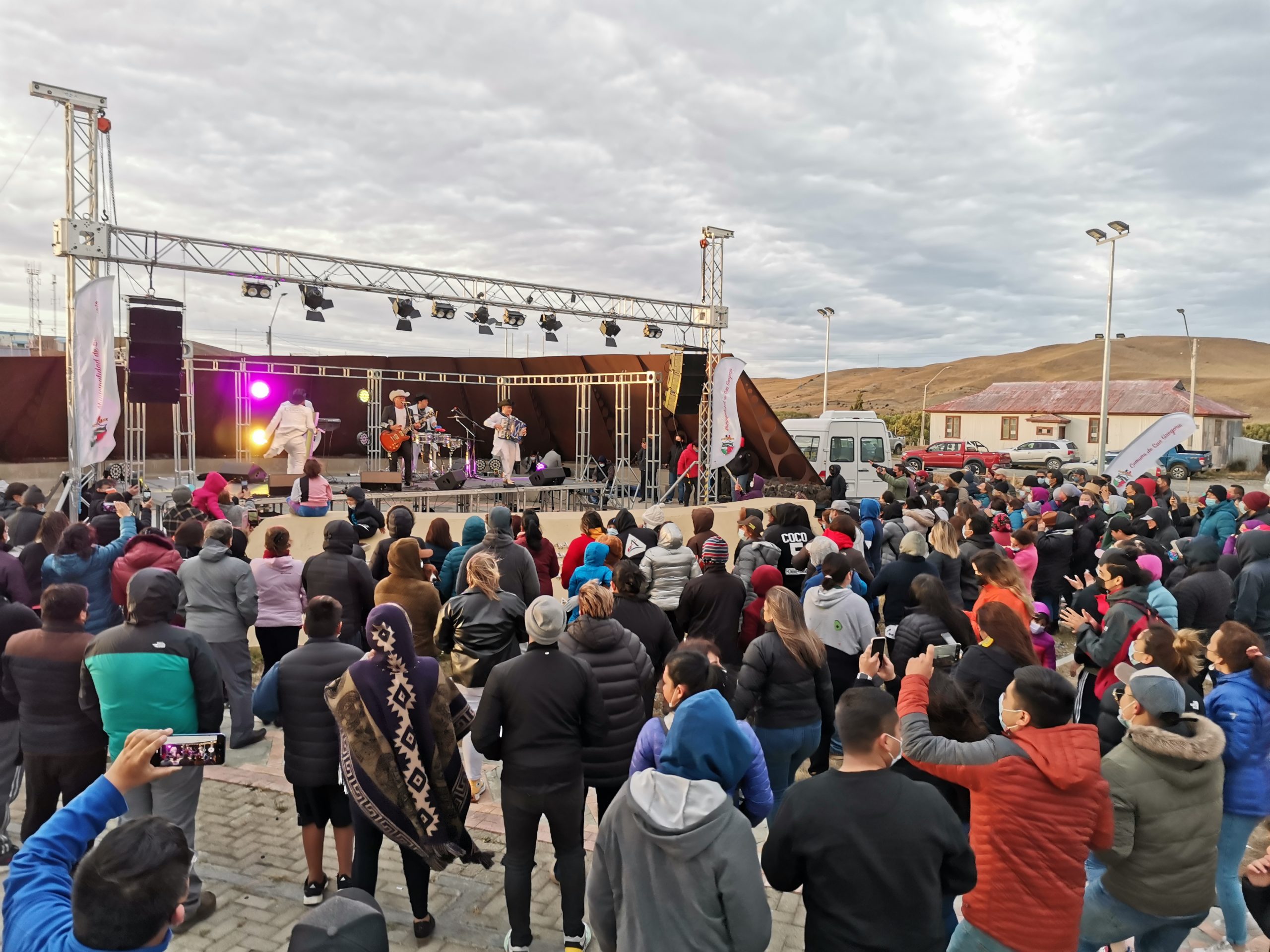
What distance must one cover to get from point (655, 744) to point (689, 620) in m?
2.07

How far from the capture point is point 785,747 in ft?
11.8

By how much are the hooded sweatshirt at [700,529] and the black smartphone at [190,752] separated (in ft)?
11.7

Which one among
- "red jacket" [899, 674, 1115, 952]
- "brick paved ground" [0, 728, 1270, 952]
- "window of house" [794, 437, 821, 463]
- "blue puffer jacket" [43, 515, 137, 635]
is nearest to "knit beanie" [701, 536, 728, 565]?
"brick paved ground" [0, 728, 1270, 952]

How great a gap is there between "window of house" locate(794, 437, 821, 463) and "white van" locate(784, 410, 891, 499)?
27mm

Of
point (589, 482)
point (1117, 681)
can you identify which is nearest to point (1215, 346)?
point (589, 482)

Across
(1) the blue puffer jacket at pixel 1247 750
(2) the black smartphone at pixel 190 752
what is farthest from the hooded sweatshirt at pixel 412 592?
(1) the blue puffer jacket at pixel 1247 750

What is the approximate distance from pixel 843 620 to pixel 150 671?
318 centimetres

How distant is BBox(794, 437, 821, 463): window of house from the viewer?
16.5 m

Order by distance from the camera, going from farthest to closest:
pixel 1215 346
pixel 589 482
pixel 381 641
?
pixel 1215 346, pixel 589 482, pixel 381 641

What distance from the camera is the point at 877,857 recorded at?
191 centimetres

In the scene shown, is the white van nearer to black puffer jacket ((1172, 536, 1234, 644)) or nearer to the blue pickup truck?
black puffer jacket ((1172, 536, 1234, 644))

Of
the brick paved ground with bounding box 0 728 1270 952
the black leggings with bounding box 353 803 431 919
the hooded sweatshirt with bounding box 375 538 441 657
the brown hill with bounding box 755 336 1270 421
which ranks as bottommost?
the brick paved ground with bounding box 0 728 1270 952

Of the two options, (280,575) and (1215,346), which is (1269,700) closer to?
(280,575)

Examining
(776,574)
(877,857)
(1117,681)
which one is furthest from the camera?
(776,574)
